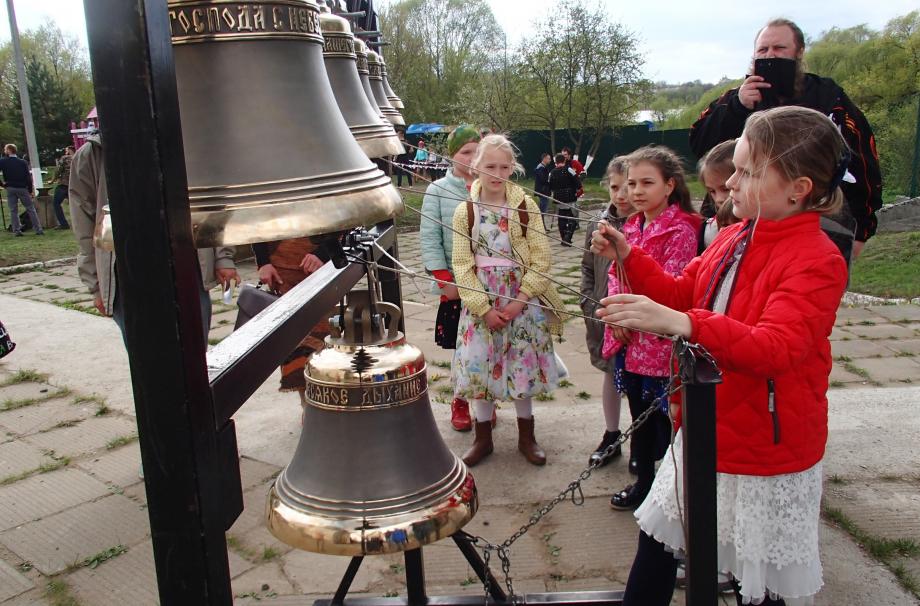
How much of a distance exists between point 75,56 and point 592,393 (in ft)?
103

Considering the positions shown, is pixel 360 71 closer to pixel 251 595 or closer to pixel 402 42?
pixel 251 595

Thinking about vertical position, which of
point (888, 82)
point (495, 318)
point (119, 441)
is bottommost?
point (119, 441)

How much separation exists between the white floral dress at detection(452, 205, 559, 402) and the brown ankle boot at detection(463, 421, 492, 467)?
0.60ft

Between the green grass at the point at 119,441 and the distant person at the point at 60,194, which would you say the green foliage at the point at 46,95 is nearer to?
the distant person at the point at 60,194

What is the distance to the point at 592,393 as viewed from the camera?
4645 millimetres

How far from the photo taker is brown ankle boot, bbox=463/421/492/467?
363cm

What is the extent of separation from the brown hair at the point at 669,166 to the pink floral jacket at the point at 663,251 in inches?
1.5

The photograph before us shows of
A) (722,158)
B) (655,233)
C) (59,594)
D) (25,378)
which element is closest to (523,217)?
(655,233)

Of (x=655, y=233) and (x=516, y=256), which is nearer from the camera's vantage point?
(x=655, y=233)

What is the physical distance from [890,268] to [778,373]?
889 cm

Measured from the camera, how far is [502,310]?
349cm

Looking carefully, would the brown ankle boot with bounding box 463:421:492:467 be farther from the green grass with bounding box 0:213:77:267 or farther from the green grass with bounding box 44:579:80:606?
the green grass with bounding box 0:213:77:267

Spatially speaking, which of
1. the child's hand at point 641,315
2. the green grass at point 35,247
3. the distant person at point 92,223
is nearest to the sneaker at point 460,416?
the distant person at point 92,223

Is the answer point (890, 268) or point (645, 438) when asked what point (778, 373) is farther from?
point (890, 268)
